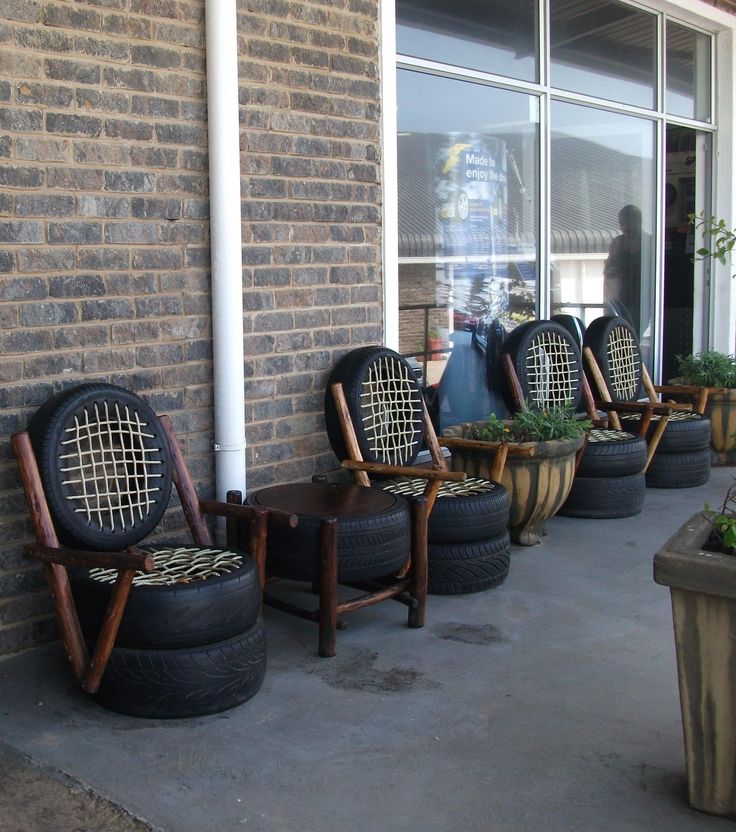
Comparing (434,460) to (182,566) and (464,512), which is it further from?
(182,566)

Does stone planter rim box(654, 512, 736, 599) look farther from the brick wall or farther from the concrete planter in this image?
the brick wall

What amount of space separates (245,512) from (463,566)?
3.80 feet

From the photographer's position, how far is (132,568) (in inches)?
123

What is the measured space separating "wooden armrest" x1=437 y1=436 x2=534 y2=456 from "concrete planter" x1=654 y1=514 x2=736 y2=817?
2230 millimetres

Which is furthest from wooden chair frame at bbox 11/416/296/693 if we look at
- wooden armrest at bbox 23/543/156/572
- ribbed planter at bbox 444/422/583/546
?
ribbed planter at bbox 444/422/583/546

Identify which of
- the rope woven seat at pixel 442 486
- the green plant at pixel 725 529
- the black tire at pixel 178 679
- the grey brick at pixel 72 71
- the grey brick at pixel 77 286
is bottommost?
the black tire at pixel 178 679

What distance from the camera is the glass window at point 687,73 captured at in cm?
823

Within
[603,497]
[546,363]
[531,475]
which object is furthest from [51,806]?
[546,363]

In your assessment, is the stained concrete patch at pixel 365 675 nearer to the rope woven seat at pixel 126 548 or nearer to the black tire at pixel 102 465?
the rope woven seat at pixel 126 548

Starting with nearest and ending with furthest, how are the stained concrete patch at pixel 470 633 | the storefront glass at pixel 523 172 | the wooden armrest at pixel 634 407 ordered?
the stained concrete patch at pixel 470 633
the storefront glass at pixel 523 172
the wooden armrest at pixel 634 407

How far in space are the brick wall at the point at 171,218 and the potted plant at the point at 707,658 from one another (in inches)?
89.3

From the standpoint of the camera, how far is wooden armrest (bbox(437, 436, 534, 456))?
5.04 m

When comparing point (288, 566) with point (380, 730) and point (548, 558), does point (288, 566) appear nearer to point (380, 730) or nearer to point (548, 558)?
point (380, 730)

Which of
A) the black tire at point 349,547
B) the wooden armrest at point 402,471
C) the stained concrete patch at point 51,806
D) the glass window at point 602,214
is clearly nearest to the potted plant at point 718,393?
the glass window at point 602,214
